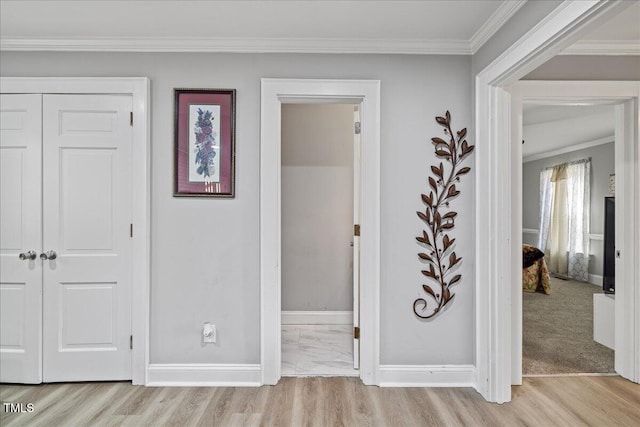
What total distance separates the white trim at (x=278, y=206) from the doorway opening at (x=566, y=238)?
1.41 m

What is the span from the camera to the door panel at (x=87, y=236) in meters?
2.75

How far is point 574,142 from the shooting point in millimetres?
6949

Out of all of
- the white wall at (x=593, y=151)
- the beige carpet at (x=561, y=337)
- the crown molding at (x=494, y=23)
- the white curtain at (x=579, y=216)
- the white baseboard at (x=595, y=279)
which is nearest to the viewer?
the crown molding at (x=494, y=23)

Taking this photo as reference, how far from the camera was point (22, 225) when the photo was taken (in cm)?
275

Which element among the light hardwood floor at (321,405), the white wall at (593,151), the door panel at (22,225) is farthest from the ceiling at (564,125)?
the door panel at (22,225)

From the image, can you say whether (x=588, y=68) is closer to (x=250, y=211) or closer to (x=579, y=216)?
(x=250, y=211)

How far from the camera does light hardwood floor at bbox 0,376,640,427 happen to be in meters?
2.31

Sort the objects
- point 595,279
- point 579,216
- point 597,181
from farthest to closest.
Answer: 1. point 579,216
2. point 595,279
3. point 597,181

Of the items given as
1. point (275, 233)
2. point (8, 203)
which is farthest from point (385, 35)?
point (8, 203)

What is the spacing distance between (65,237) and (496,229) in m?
3.00

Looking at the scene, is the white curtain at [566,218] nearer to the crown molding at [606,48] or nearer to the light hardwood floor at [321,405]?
the crown molding at [606,48]

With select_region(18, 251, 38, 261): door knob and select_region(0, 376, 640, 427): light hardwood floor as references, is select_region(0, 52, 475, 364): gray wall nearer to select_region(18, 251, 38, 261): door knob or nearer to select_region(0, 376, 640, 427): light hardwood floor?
select_region(0, 376, 640, 427): light hardwood floor

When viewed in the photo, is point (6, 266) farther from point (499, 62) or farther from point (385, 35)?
point (499, 62)

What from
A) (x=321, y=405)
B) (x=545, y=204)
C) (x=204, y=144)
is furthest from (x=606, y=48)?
(x=545, y=204)
